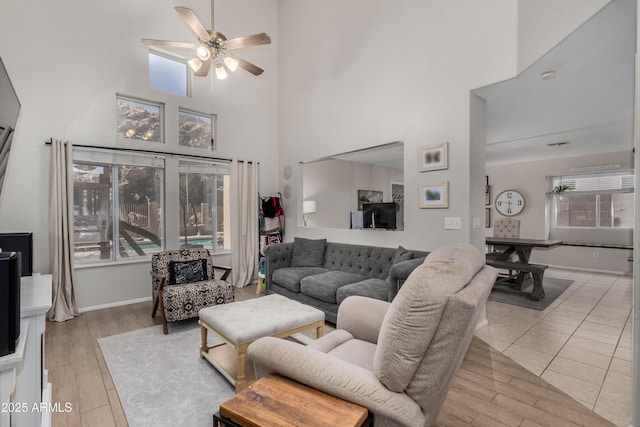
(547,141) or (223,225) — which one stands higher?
(547,141)

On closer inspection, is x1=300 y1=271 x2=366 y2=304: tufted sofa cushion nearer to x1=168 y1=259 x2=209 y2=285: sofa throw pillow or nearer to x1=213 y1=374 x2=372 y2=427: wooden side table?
x1=168 y1=259 x2=209 y2=285: sofa throw pillow

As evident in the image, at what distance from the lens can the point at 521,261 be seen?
16.3 ft

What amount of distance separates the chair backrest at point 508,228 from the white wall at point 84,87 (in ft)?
18.9

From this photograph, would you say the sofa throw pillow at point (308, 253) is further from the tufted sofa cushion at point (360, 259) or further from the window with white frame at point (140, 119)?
the window with white frame at point (140, 119)

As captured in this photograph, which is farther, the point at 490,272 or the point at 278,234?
the point at 278,234

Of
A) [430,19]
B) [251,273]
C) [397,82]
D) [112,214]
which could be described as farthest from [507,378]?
[112,214]

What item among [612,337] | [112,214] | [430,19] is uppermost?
[430,19]

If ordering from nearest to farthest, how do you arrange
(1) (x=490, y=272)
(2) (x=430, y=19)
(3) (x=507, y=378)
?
(1) (x=490, y=272) < (3) (x=507, y=378) < (2) (x=430, y=19)

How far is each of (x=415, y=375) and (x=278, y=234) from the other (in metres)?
4.72

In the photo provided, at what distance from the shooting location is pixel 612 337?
314cm

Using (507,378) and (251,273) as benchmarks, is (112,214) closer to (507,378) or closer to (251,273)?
(251,273)

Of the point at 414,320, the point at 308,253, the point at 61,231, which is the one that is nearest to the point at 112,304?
the point at 61,231

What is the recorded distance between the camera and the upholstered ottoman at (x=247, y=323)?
7.11 feet

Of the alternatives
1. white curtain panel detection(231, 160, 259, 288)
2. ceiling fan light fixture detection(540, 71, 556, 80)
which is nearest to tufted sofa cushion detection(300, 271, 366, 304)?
white curtain panel detection(231, 160, 259, 288)
